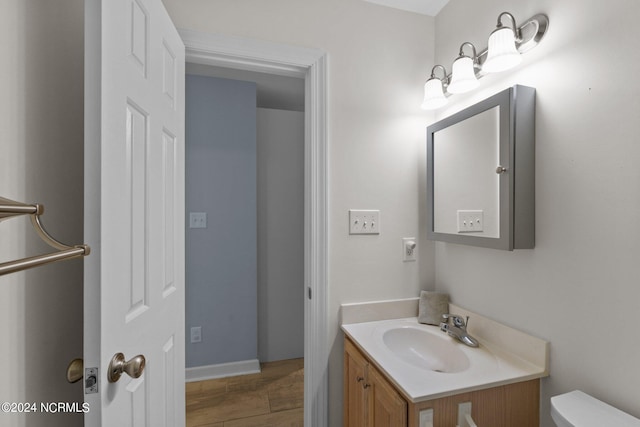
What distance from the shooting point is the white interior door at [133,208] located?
0.67m

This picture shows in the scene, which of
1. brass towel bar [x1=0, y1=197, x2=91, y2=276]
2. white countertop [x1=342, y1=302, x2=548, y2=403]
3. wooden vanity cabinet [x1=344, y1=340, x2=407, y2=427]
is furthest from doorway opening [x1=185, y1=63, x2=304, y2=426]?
brass towel bar [x1=0, y1=197, x2=91, y2=276]

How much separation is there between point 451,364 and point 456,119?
3.39ft

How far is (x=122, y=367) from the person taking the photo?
2.38 ft

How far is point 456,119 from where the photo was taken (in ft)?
4.31

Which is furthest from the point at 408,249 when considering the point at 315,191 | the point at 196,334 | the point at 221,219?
the point at 196,334

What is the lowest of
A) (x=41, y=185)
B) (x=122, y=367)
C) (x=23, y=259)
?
(x=122, y=367)

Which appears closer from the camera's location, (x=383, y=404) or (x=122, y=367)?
(x=122, y=367)

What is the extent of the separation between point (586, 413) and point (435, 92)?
1.26m

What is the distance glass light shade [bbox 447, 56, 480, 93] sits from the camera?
123cm

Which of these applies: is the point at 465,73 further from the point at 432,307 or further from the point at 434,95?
the point at 432,307

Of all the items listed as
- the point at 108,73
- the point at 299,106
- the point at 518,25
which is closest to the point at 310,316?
the point at 108,73

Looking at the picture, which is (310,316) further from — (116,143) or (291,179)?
(291,179)

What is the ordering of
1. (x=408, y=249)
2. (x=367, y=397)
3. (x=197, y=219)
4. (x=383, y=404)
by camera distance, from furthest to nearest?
1. (x=197, y=219)
2. (x=408, y=249)
3. (x=367, y=397)
4. (x=383, y=404)

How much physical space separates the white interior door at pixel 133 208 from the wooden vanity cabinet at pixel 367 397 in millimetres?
731
